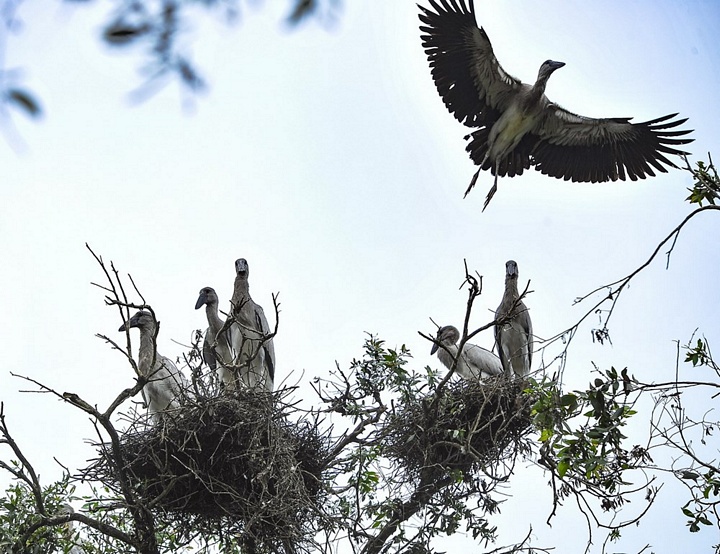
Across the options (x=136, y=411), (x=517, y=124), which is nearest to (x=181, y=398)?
(x=136, y=411)

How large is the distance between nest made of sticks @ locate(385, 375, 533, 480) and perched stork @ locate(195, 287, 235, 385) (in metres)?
1.81

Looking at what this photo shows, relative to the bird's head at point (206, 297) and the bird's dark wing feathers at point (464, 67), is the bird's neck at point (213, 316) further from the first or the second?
the bird's dark wing feathers at point (464, 67)

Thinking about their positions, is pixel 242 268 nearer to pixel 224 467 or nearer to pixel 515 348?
pixel 515 348

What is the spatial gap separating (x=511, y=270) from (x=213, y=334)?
2.85 metres

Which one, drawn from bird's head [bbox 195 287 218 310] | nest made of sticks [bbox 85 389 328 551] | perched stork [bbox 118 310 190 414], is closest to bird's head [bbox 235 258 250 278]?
bird's head [bbox 195 287 218 310]

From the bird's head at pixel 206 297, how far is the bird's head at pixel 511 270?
2712 mm

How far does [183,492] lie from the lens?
608cm

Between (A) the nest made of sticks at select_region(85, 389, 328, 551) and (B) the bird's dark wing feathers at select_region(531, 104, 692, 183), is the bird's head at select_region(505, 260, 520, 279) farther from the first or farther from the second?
(A) the nest made of sticks at select_region(85, 389, 328, 551)

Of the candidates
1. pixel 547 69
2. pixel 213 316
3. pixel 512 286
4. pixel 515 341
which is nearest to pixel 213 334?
pixel 213 316

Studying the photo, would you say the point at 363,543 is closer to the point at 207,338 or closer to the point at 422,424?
the point at 422,424

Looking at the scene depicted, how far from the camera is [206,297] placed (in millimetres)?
8367

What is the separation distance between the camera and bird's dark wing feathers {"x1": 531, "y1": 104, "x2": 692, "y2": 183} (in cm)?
843

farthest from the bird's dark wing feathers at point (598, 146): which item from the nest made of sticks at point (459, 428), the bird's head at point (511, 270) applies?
the nest made of sticks at point (459, 428)

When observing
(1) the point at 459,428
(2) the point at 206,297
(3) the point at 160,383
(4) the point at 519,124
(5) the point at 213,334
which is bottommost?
(1) the point at 459,428
